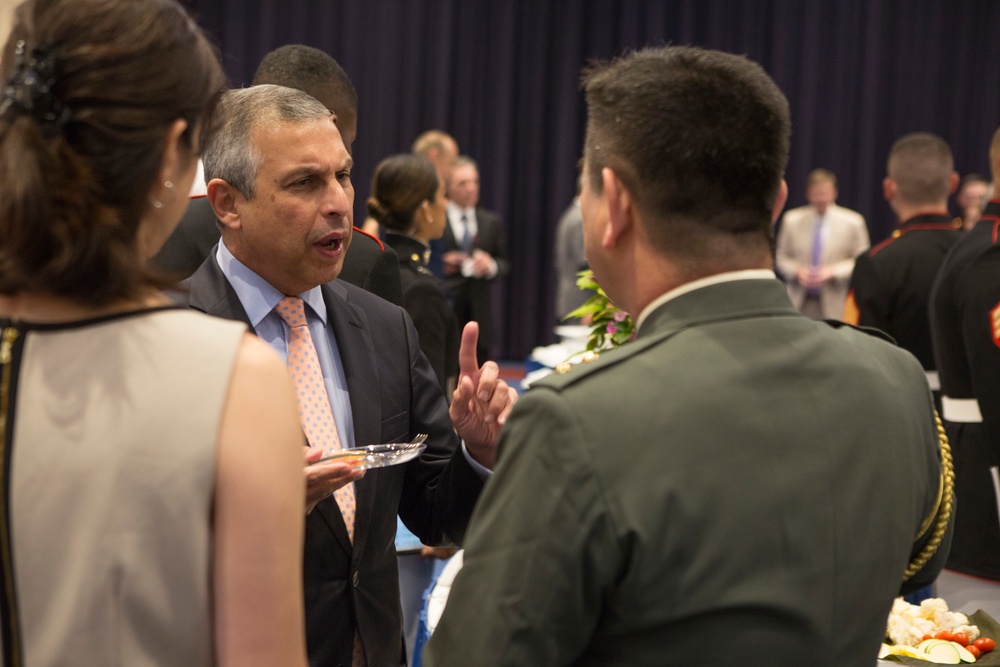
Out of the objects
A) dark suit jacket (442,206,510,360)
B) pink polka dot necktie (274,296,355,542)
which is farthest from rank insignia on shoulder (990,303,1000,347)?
dark suit jacket (442,206,510,360)

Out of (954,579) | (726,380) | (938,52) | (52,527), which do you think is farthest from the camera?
(938,52)

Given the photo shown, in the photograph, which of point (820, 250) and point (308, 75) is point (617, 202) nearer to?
point (308, 75)

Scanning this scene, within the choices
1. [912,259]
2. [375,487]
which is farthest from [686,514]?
[912,259]

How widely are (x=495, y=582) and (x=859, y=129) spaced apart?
1164 cm

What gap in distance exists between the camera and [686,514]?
3.39ft

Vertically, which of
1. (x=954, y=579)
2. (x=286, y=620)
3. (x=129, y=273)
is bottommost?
(x=954, y=579)

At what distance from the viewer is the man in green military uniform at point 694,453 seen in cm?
103

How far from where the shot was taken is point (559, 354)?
473cm

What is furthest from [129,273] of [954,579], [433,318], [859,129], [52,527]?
[859,129]

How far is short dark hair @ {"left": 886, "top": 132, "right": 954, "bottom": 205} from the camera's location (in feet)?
15.1

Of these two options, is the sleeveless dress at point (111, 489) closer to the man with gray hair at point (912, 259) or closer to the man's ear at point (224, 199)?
the man's ear at point (224, 199)

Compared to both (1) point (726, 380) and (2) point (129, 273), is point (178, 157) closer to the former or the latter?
(2) point (129, 273)

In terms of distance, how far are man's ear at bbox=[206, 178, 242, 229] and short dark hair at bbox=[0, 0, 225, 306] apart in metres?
0.86

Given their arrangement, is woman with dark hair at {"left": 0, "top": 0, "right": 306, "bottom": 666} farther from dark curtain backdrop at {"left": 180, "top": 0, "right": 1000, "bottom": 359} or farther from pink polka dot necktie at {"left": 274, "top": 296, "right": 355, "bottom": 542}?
dark curtain backdrop at {"left": 180, "top": 0, "right": 1000, "bottom": 359}
